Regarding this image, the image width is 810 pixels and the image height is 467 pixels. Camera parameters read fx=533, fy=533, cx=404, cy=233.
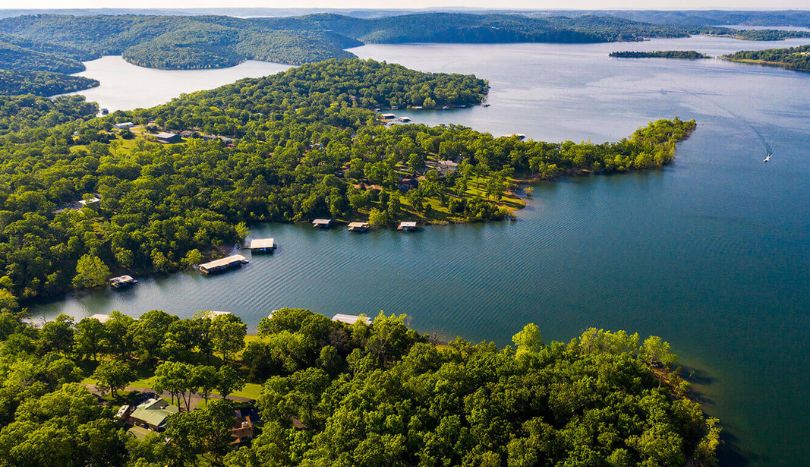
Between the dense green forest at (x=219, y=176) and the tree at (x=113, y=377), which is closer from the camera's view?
the tree at (x=113, y=377)

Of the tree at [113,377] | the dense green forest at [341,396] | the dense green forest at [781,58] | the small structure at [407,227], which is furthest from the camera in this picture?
the dense green forest at [781,58]

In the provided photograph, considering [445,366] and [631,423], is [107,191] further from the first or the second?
[631,423]

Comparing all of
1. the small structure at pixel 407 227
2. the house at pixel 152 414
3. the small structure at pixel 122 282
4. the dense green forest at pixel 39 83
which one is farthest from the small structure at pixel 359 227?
the dense green forest at pixel 39 83

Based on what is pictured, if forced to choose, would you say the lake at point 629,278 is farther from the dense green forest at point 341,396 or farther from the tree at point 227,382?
the tree at point 227,382

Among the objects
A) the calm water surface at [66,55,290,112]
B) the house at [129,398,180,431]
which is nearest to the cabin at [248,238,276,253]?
the house at [129,398,180,431]

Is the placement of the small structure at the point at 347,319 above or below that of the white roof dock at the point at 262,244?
below

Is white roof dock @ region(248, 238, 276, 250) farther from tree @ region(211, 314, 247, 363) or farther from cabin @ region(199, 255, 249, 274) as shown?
tree @ region(211, 314, 247, 363)
